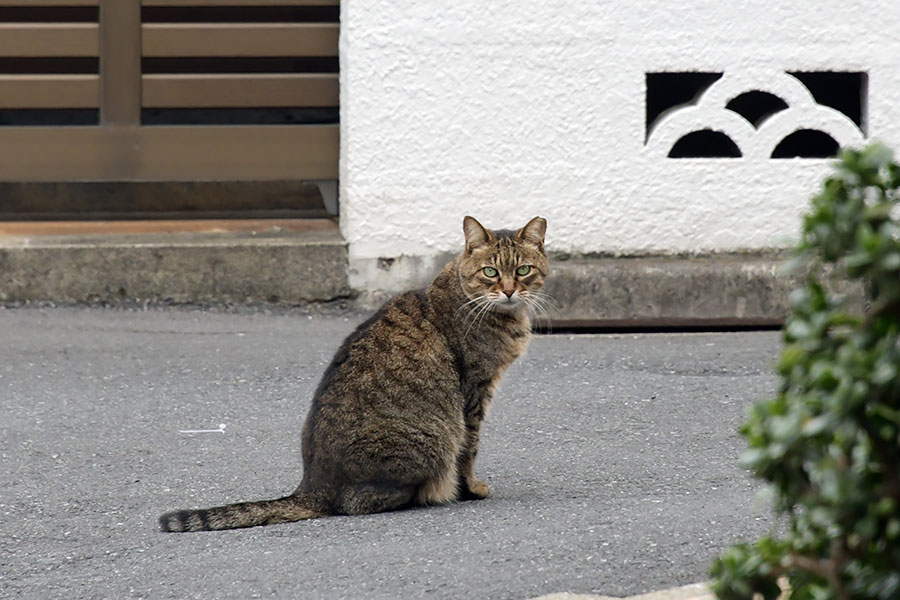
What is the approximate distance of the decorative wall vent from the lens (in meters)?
8.11

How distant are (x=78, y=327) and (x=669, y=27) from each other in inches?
154

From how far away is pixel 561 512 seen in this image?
4.36m

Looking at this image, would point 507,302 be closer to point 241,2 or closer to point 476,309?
point 476,309

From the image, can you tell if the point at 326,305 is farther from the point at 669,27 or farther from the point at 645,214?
the point at 669,27

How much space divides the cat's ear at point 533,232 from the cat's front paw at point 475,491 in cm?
97

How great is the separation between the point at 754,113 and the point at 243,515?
5628 mm

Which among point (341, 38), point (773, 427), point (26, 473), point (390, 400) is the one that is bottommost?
point (26, 473)

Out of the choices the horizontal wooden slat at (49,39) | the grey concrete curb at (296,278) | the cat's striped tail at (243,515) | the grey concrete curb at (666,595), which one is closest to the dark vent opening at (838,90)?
the grey concrete curb at (296,278)

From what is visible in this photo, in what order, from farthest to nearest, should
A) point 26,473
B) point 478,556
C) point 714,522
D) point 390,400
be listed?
point 26,473
point 390,400
point 714,522
point 478,556

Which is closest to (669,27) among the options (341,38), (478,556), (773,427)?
(341,38)

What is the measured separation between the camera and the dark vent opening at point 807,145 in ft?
28.1

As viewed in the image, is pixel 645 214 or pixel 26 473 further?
pixel 645 214

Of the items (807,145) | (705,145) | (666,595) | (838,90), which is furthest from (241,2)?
(666,595)

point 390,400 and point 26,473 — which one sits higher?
point 390,400
